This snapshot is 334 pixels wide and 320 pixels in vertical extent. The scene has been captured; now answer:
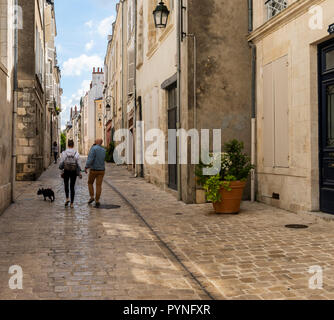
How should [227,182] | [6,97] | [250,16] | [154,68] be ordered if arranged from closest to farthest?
[227,182], [6,97], [250,16], [154,68]

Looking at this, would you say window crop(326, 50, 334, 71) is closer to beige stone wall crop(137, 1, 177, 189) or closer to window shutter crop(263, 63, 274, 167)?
window shutter crop(263, 63, 274, 167)

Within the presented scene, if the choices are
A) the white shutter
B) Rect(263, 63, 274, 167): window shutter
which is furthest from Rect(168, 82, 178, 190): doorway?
the white shutter

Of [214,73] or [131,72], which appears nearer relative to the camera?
[214,73]

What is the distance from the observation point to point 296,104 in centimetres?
770

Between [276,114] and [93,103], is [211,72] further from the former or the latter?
[93,103]

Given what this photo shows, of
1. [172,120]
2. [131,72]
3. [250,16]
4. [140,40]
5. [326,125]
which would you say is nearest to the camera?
[326,125]

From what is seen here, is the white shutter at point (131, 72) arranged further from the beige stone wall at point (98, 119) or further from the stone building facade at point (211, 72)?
the beige stone wall at point (98, 119)

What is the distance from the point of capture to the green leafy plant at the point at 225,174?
764 cm

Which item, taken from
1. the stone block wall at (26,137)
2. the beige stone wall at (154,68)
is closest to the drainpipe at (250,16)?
the beige stone wall at (154,68)

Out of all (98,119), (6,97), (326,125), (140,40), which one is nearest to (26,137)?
(140,40)

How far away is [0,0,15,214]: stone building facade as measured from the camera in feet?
26.5

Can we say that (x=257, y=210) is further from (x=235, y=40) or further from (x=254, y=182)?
(x=235, y=40)

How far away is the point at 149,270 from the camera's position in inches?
169

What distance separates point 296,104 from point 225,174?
190cm
